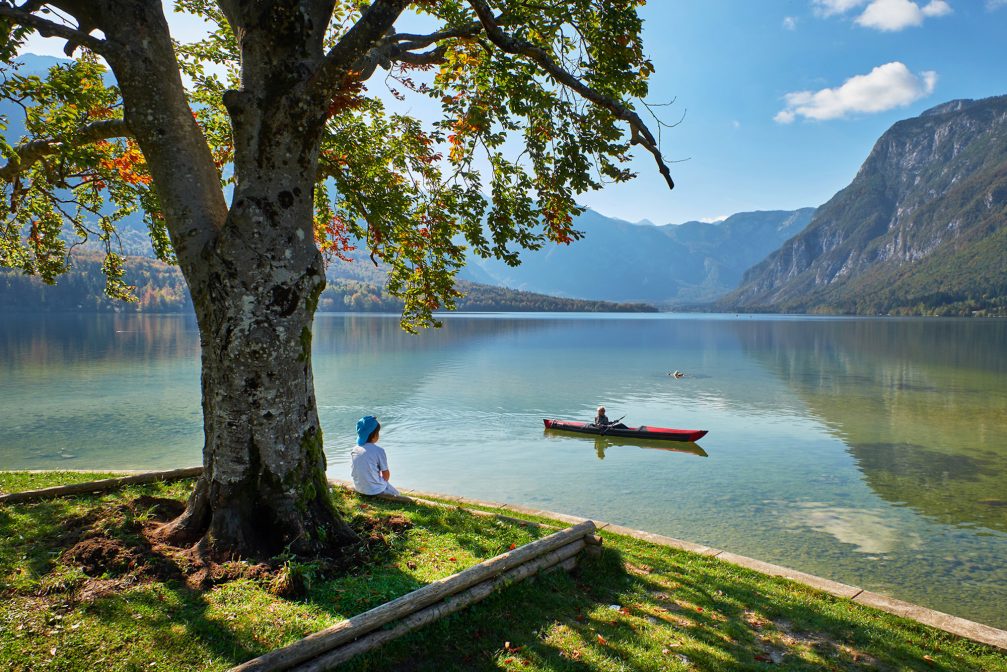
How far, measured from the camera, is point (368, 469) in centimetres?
1067

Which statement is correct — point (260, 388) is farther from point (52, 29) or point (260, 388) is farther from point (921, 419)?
point (921, 419)

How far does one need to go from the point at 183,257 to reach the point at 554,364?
5544 centimetres

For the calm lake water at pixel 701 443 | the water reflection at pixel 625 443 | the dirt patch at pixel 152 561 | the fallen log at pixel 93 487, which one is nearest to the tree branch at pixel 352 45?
the dirt patch at pixel 152 561

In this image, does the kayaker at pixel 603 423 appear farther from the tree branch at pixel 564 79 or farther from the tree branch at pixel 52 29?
the tree branch at pixel 52 29

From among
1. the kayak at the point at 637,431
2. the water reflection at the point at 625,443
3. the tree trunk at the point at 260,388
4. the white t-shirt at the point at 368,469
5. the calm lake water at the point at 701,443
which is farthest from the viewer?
the kayak at the point at 637,431

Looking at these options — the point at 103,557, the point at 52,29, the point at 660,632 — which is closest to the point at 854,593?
the point at 660,632

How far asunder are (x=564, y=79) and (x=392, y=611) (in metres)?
6.81

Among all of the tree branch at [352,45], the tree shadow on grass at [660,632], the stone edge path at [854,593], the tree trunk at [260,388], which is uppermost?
the tree branch at [352,45]

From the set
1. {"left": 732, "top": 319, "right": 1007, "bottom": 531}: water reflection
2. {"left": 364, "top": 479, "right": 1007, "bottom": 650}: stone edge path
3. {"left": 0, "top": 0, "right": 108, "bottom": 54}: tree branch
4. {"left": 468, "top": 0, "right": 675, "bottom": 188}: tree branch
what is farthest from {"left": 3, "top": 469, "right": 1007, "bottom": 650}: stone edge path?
{"left": 732, "top": 319, "right": 1007, "bottom": 531}: water reflection

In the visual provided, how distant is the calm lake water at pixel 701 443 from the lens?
1534 centimetres

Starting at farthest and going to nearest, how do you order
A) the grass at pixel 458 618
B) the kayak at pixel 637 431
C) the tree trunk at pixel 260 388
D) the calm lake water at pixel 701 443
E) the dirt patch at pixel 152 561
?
the kayak at pixel 637 431 < the calm lake water at pixel 701 443 < the tree trunk at pixel 260 388 < the dirt patch at pixel 152 561 < the grass at pixel 458 618

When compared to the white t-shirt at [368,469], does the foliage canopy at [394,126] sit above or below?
above

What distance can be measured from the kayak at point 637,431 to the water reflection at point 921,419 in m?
6.66

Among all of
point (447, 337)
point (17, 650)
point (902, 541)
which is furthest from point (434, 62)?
point (447, 337)
